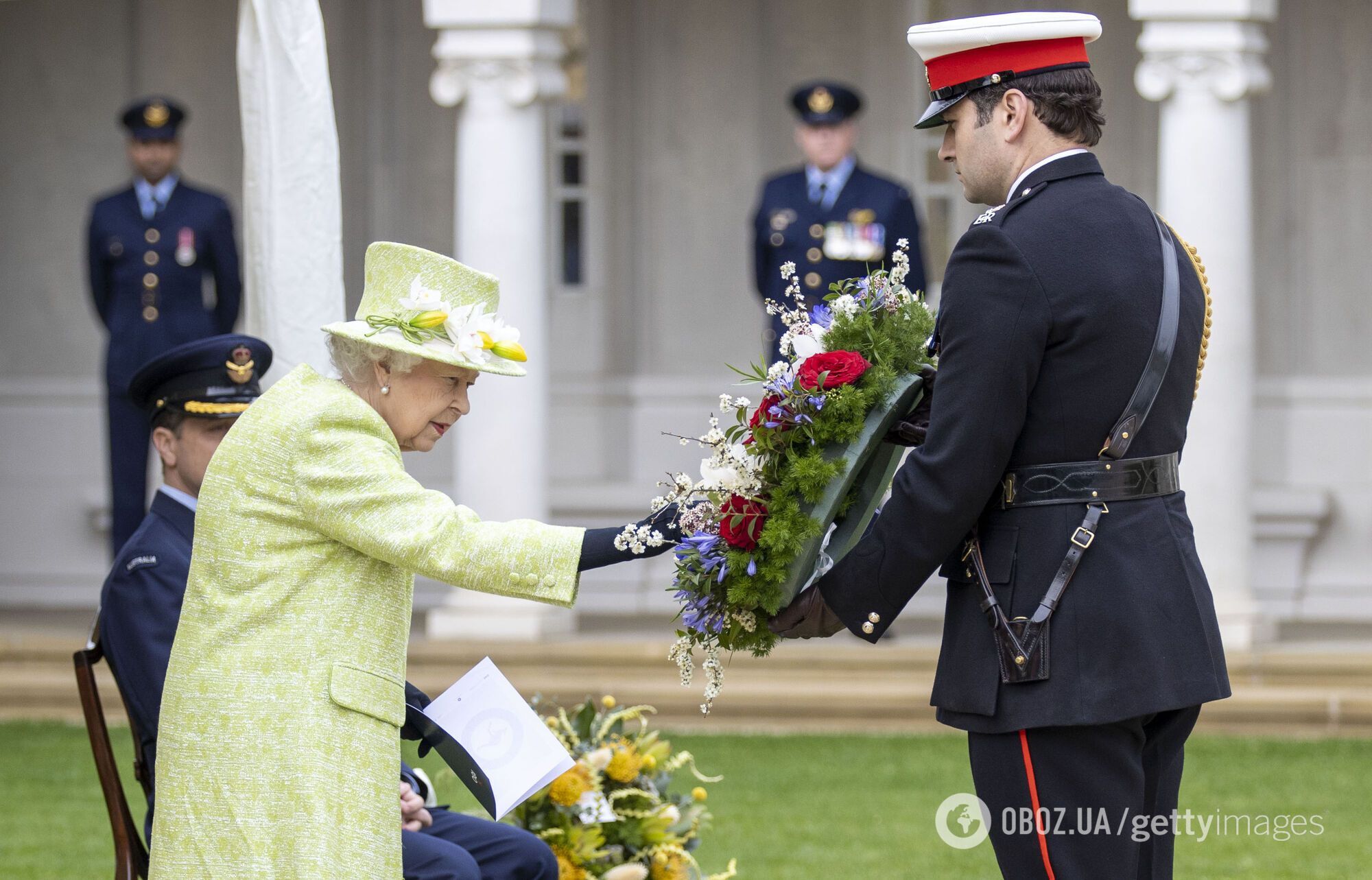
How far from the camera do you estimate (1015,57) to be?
2998 millimetres

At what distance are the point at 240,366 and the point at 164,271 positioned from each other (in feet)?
16.5

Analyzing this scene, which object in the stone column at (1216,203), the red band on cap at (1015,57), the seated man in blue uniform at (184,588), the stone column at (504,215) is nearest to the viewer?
the red band on cap at (1015,57)

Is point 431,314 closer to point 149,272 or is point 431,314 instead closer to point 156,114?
point 149,272

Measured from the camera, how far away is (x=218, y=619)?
309cm

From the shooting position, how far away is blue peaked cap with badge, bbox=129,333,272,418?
4047 mm

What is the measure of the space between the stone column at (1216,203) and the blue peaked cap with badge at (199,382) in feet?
16.3

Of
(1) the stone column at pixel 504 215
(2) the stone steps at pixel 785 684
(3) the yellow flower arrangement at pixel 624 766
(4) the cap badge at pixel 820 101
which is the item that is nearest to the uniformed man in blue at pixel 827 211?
(4) the cap badge at pixel 820 101

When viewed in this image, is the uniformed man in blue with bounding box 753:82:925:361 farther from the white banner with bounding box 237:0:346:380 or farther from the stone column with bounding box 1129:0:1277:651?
the white banner with bounding box 237:0:346:380

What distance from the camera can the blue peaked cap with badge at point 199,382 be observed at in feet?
13.3

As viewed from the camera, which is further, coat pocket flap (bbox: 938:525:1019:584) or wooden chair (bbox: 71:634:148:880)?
wooden chair (bbox: 71:634:148:880)

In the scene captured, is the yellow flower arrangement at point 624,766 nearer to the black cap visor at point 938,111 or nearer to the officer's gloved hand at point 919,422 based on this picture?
the officer's gloved hand at point 919,422

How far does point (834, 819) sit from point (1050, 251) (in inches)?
157

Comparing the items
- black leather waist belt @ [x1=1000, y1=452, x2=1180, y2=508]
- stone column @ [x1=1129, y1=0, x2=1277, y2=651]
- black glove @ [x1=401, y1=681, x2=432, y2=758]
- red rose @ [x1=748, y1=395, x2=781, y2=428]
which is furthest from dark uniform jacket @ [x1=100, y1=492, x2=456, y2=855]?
stone column @ [x1=1129, y1=0, x2=1277, y2=651]

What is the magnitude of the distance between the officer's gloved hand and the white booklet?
794 millimetres
